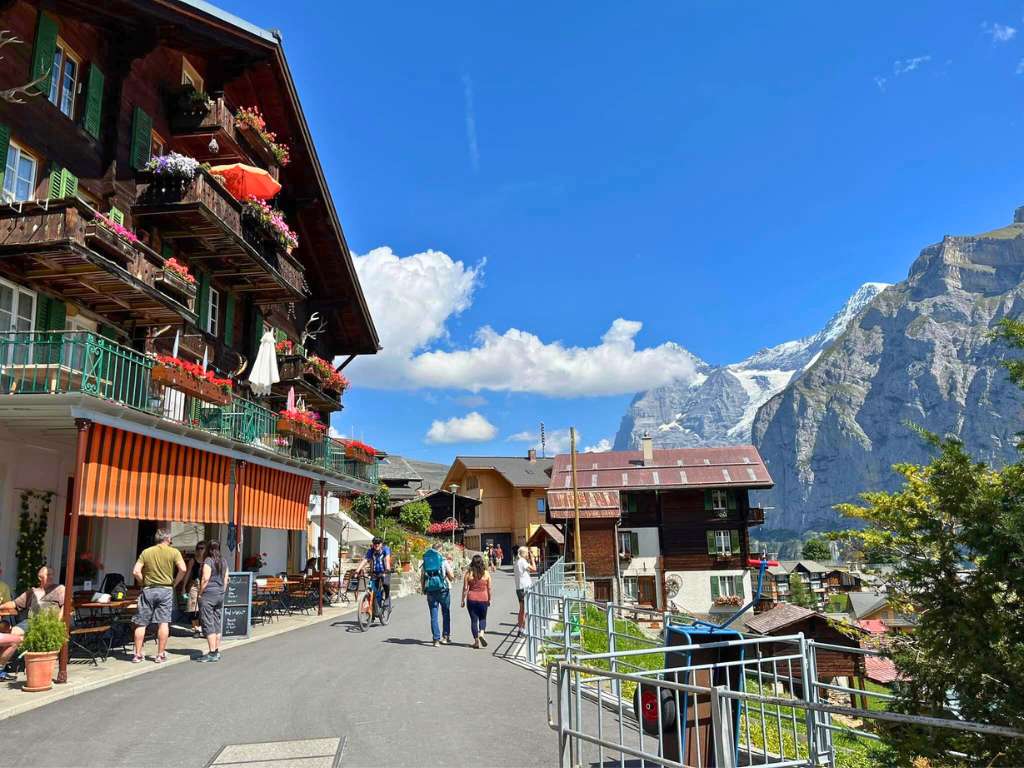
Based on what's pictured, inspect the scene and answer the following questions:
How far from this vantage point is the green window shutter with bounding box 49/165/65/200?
14778 mm

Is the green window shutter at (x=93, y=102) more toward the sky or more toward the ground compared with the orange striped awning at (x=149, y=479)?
more toward the sky

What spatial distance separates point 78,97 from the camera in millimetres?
16016

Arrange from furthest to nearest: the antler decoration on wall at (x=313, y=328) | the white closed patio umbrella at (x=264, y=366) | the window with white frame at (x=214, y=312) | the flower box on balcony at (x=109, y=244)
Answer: the antler decoration on wall at (x=313, y=328), the window with white frame at (x=214, y=312), the white closed patio umbrella at (x=264, y=366), the flower box on balcony at (x=109, y=244)

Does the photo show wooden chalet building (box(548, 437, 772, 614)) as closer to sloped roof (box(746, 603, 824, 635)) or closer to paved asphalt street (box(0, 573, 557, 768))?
sloped roof (box(746, 603, 824, 635))

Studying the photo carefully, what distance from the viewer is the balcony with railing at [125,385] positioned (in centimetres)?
1191

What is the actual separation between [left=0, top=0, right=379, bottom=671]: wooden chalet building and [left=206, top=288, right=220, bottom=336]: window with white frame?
0.19ft

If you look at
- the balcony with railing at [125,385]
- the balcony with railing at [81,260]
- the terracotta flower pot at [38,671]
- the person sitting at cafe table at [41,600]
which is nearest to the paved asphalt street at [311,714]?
the terracotta flower pot at [38,671]

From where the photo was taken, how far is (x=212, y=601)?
12680mm

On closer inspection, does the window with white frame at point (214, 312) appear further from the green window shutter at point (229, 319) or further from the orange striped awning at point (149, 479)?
the orange striped awning at point (149, 479)

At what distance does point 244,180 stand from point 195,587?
33.1 ft

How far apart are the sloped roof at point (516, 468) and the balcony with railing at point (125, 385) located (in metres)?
48.7

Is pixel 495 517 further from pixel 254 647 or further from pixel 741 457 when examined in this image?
pixel 254 647

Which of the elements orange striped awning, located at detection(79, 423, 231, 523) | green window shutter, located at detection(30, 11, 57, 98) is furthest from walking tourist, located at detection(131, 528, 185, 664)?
green window shutter, located at detection(30, 11, 57, 98)

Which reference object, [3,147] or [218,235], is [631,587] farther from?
[3,147]
